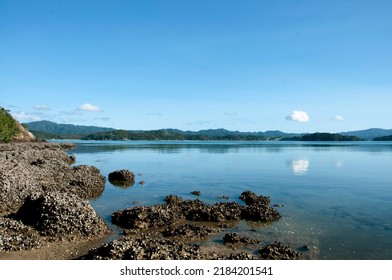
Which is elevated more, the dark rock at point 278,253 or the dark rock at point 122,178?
the dark rock at point 122,178

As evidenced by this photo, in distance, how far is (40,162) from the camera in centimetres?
4806

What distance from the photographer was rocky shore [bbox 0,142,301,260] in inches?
672

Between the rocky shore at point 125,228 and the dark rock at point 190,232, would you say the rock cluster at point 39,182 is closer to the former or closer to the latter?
the rocky shore at point 125,228

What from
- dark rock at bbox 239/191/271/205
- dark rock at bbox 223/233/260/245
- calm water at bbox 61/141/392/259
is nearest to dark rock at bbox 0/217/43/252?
calm water at bbox 61/141/392/259

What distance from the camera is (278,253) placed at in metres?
18.2

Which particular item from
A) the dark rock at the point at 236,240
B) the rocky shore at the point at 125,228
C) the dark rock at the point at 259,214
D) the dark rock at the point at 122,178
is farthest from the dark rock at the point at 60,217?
the dark rock at the point at 122,178

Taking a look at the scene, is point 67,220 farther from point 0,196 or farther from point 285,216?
point 285,216

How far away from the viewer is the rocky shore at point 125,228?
17.1 m

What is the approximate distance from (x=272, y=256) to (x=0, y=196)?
21.3 metres

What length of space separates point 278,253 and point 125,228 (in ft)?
35.6

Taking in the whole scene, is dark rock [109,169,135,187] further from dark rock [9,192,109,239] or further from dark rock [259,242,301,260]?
dark rock [259,242,301,260]

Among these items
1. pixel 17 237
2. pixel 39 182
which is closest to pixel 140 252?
pixel 17 237

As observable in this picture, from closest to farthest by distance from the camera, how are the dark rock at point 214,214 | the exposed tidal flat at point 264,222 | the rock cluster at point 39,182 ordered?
the exposed tidal flat at point 264,222 < the dark rock at point 214,214 < the rock cluster at point 39,182

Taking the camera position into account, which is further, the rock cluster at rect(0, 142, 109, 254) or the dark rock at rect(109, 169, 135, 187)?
the dark rock at rect(109, 169, 135, 187)
